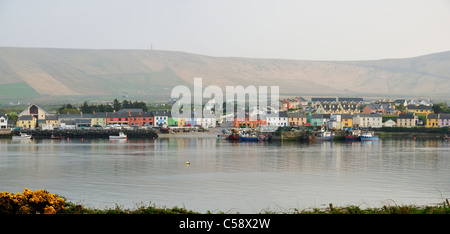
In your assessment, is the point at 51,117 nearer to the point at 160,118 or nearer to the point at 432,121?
the point at 160,118

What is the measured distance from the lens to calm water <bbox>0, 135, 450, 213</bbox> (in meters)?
17.8

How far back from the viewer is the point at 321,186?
21.4 meters

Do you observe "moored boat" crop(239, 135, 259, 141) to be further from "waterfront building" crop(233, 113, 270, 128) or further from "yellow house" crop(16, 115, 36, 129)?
"yellow house" crop(16, 115, 36, 129)

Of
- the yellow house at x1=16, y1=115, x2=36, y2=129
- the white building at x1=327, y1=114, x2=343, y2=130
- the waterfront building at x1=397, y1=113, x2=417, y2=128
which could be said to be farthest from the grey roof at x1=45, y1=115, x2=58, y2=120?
the waterfront building at x1=397, y1=113, x2=417, y2=128

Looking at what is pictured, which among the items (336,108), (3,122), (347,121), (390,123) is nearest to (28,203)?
(3,122)

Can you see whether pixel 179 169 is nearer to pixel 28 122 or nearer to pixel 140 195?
pixel 140 195

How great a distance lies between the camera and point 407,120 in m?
80.5

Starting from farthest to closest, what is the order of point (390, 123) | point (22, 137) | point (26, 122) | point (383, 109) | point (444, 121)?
1. point (383, 109)
2. point (26, 122)
3. point (390, 123)
4. point (444, 121)
5. point (22, 137)

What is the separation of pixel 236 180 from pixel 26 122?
66.9 m

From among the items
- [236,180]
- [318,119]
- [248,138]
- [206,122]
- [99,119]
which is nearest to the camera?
[236,180]

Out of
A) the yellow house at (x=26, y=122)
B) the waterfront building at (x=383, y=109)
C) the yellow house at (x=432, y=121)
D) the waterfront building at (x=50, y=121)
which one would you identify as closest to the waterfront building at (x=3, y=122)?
the yellow house at (x=26, y=122)

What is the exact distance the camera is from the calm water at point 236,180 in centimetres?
1777

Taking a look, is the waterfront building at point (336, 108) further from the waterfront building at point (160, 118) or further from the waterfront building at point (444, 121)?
the waterfront building at point (160, 118)
